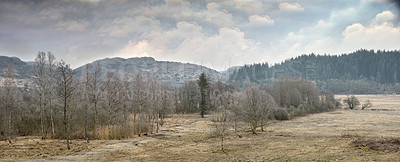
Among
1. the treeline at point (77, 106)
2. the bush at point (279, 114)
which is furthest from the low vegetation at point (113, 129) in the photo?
the bush at point (279, 114)

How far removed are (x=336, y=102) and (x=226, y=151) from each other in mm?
89453

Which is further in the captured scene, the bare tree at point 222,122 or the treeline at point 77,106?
the treeline at point 77,106

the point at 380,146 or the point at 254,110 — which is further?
Result: the point at 254,110

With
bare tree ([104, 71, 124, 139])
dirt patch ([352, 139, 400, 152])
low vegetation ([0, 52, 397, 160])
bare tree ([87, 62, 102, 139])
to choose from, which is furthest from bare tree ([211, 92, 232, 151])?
bare tree ([87, 62, 102, 139])

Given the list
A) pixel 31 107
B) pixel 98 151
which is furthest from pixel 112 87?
pixel 31 107

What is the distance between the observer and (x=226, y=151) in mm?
24656

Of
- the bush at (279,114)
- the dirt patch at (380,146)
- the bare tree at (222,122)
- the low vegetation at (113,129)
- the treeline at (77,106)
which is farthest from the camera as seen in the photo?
the bush at (279,114)

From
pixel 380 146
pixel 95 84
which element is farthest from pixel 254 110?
pixel 95 84

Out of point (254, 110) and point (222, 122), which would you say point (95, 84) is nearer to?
point (222, 122)

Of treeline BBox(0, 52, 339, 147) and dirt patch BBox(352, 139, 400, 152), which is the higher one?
treeline BBox(0, 52, 339, 147)

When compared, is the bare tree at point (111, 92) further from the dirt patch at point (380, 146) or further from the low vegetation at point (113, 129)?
the dirt patch at point (380, 146)

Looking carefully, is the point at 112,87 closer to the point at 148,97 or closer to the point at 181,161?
the point at 148,97

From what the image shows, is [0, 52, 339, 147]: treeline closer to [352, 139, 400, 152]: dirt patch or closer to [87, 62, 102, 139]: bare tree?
[87, 62, 102, 139]: bare tree

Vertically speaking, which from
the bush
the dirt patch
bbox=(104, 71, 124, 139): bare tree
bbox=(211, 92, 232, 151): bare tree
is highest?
bbox=(104, 71, 124, 139): bare tree
